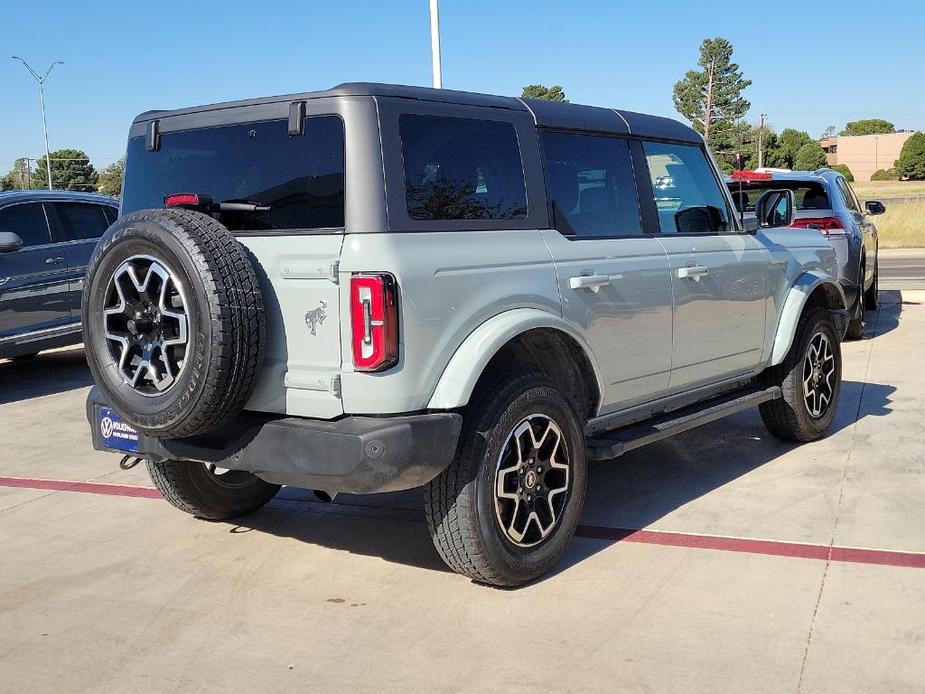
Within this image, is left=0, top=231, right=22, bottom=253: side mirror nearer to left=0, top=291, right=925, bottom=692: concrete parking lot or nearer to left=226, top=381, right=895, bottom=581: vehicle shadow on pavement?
left=0, top=291, right=925, bottom=692: concrete parking lot

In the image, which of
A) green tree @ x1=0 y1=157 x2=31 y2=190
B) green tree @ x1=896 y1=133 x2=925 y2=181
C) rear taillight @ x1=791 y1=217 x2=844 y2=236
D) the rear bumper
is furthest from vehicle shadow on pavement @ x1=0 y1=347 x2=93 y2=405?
green tree @ x1=896 y1=133 x2=925 y2=181

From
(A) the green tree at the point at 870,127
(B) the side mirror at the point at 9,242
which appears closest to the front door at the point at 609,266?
(B) the side mirror at the point at 9,242

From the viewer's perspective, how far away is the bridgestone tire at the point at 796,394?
6.21 metres

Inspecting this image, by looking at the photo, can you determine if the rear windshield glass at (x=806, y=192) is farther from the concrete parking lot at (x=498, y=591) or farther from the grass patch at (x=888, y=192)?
the grass patch at (x=888, y=192)

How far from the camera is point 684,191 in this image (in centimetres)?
559

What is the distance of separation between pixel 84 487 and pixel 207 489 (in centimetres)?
137

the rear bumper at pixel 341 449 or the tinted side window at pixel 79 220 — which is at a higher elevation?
the tinted side window at pixel 79 220

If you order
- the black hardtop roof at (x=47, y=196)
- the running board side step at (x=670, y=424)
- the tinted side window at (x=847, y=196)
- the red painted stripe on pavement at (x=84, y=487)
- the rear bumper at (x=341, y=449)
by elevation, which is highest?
the black hardtop roof at (x=47, y=196)

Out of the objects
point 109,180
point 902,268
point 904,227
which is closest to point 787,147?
point 109,180

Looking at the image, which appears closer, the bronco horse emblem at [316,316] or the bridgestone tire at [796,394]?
the bronco horse emblem at [316,316]

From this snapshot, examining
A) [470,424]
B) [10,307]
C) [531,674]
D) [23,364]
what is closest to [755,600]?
[531,674]

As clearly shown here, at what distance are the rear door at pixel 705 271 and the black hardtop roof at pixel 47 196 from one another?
6488 mm

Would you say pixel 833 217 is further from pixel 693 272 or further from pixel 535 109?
pixel 535 109

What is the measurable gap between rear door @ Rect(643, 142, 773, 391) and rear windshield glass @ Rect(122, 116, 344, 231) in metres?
2.02
